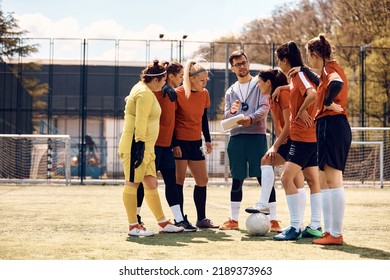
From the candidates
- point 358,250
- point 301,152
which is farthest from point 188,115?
point 358,250

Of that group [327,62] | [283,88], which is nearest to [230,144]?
[283,88]

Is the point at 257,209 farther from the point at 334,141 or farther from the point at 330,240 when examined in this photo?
the point at 334,141

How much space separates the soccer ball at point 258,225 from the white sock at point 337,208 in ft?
2.88

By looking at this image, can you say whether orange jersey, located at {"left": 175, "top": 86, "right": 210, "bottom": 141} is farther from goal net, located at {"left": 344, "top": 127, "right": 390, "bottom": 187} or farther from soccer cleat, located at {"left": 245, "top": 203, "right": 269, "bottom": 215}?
goal net, located at {"left": 344, "top": 127, "right": 390, "bottom": 187}

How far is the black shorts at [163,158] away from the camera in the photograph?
7.54 m

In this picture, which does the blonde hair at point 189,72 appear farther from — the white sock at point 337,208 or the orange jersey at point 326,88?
the white sock at point 337,208

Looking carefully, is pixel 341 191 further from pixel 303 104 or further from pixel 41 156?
pixel 41 156

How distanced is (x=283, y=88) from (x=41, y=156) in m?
19.4

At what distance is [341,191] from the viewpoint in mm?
6438

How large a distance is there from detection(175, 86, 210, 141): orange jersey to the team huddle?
0.04 feet

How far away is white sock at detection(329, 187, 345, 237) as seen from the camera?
6.39 metres

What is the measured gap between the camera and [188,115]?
26.2 feet

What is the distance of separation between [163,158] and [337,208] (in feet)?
6.58

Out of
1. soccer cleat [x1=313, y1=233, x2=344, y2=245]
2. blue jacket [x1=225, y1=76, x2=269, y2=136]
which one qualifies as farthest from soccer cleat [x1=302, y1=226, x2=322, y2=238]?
blue jacket [x1=225, y1=76, x2=269, y2=136]
